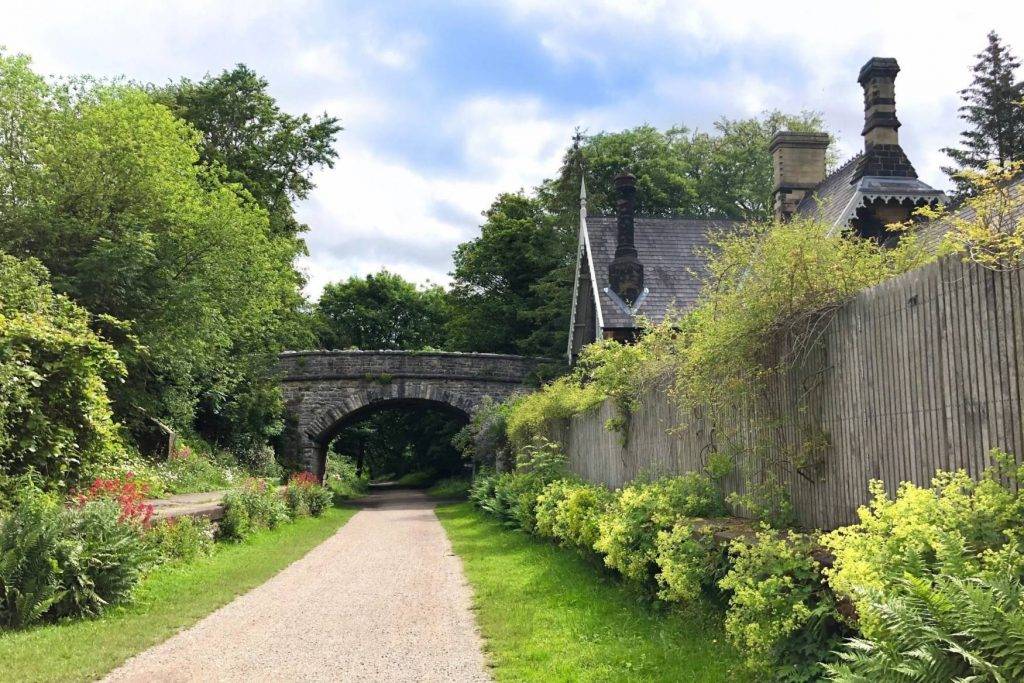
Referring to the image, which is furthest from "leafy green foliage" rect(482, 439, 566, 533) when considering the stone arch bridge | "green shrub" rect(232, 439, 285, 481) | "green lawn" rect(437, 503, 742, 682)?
the stone arch bridge

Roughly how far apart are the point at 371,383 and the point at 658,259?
40.8 feet

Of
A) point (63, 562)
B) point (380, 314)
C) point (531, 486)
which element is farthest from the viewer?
point (380, 314)

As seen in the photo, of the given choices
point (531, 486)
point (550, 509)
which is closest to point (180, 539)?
point (550, 509)

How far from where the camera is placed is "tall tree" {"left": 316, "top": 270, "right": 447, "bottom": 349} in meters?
55.8

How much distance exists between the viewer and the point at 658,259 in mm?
22547

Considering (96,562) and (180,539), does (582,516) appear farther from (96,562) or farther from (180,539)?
(180,539)

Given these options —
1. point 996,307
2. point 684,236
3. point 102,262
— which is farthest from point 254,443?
point 996,307

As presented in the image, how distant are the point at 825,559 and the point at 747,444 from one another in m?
2.54

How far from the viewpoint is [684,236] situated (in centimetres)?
2373

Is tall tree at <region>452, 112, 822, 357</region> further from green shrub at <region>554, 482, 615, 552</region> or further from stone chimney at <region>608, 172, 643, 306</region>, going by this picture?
green shrub at <region>554, 482, 615, 552</region>

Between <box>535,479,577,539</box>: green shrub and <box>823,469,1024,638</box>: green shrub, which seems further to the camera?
<box>535,479,577,539</box>: green shrub

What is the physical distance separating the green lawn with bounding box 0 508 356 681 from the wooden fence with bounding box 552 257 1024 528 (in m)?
5.04

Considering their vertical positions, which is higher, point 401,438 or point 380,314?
point 380,314

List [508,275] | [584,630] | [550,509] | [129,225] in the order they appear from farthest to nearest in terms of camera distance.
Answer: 1. [508,275]
2. [129,225]
3. [550,509]
4. [584,630]
